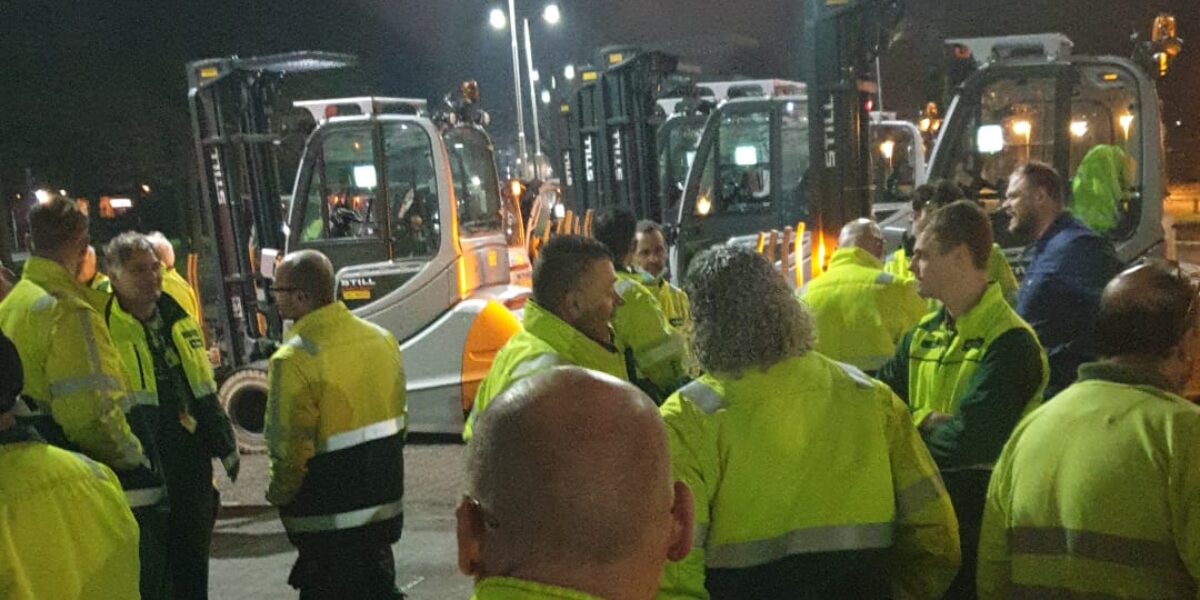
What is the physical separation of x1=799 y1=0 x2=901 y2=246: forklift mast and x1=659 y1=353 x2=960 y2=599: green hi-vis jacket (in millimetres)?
5273

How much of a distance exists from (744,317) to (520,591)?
1.51 metres

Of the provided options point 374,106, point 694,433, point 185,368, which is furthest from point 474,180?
point 694,433

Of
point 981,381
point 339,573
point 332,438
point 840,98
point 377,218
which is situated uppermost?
point 840,98

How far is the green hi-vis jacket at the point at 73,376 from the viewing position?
12.7ft

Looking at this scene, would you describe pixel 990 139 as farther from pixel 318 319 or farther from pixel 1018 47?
pixel 318 319

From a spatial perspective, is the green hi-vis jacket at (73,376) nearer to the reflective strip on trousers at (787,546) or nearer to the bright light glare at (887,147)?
the reflective strip on trousers at (787,546)

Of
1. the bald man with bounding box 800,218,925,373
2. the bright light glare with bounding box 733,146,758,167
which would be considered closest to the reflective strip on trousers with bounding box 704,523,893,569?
the bald man with bounding box 800,218,925,373

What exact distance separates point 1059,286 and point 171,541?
382 centimetres

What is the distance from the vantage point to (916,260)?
12.0 feet

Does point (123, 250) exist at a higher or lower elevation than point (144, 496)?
higher

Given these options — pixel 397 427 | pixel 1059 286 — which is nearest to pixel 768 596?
pixel 397 427

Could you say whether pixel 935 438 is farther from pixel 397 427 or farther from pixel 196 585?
pixel 196 585

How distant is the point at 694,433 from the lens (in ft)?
8.61

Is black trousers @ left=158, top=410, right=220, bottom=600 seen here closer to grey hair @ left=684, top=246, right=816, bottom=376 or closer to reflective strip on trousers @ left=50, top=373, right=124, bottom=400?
reflective strip on trousers @ left=50, top=373, right=124, bottom=400
